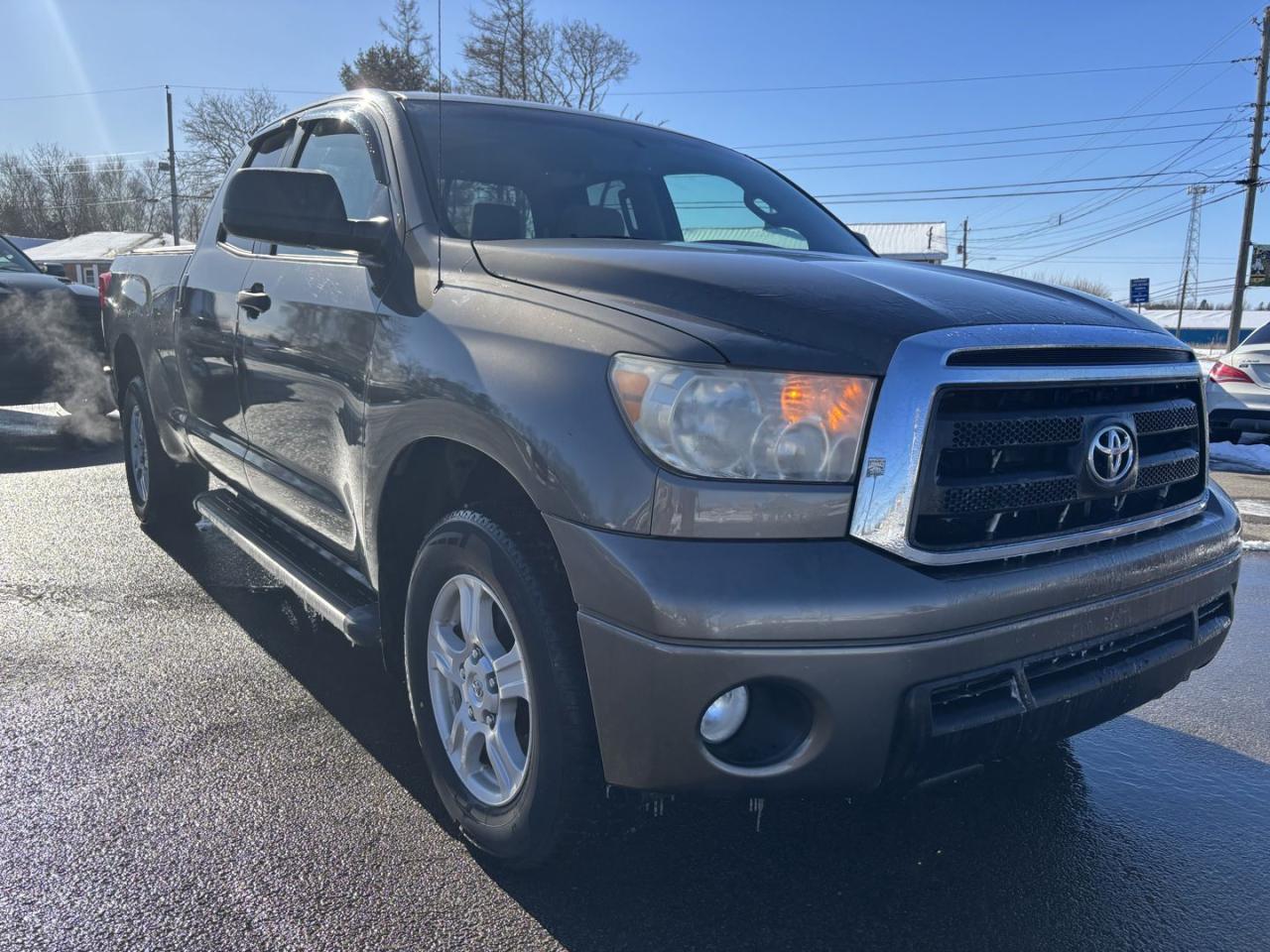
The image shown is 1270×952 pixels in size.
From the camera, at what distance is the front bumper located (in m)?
1.75

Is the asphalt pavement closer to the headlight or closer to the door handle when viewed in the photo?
the headlight

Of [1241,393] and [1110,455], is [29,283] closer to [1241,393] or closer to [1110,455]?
[1110,455]

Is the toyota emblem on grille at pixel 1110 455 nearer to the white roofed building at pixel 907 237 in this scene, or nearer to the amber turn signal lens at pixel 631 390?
the amber turn signal lens at pixel 631 390

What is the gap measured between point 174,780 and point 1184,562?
264 cm

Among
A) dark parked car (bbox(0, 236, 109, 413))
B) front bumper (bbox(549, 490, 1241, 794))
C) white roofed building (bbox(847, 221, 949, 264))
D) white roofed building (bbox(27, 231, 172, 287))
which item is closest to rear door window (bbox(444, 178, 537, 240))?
front bumper (bbox(549, 490, 1241, 794))

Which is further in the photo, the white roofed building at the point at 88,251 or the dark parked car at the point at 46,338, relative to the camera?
the white roofed building at the point at 88,251

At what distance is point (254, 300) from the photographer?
3.32m

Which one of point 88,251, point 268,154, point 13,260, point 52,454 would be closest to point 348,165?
point 268,154

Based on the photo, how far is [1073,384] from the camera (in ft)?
6.75

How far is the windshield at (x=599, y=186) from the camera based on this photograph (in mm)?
2891

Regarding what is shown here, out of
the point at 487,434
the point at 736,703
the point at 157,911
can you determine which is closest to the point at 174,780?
the point at 157,911

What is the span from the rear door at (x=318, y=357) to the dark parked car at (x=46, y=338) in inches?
226

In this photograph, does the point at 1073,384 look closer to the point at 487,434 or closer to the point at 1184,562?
the point at 1184,562

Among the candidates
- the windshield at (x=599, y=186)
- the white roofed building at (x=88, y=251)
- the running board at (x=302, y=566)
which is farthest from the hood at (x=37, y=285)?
the white roofed building at (x=88, y=251)
